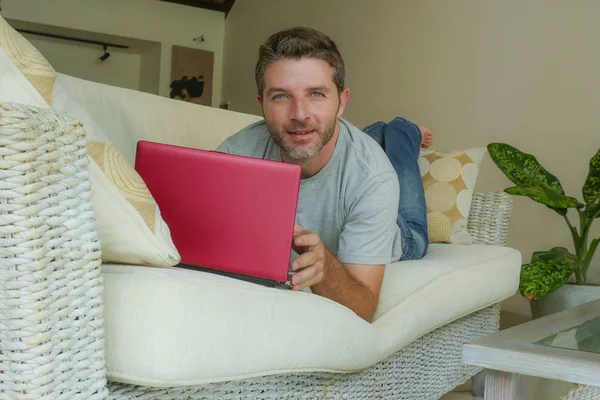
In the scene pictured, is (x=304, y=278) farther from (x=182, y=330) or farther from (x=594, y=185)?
(x=594, y=185)

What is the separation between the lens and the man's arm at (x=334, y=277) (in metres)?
1.25

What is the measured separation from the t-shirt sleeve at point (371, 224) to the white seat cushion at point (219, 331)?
0.46 ft

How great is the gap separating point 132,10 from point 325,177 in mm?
4927

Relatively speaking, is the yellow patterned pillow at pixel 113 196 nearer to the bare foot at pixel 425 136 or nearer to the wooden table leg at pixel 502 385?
the wooden table leg at pixel 502 385

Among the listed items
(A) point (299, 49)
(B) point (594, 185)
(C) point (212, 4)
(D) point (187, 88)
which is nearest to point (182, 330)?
(A) point (299, 49)

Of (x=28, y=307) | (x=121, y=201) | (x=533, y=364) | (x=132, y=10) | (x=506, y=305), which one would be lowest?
(x=506, y=305)

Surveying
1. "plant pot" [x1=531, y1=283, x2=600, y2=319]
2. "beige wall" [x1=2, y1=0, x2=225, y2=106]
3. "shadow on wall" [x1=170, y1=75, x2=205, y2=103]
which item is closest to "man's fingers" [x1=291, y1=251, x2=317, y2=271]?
"plant pot" [x1=531, y1=283, x2=600, y2=319]

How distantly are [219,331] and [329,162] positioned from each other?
74 cm

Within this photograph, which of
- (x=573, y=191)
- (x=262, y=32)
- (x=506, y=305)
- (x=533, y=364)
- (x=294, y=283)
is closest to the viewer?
(x=533, y=364)

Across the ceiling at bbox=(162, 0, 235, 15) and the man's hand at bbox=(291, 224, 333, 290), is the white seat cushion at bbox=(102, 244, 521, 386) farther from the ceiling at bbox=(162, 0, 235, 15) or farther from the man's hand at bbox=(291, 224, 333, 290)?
the ceiling at bbox=(162, 0, 235, 15)

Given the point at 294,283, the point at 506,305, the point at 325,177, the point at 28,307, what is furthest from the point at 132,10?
the point at 28,307

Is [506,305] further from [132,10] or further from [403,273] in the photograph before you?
[132,10]

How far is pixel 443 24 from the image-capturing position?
3.96m

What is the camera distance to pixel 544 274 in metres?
2.56
